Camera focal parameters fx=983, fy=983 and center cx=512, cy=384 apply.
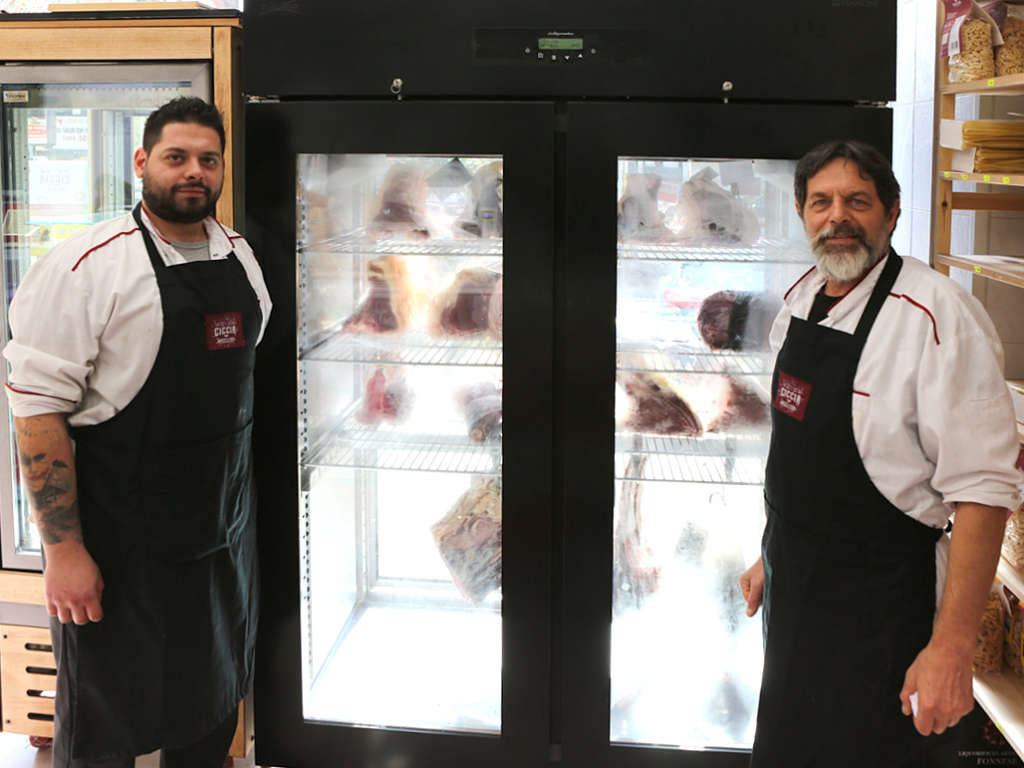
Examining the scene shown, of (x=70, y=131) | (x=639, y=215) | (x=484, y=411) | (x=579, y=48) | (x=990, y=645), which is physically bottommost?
(x=990, y=645)

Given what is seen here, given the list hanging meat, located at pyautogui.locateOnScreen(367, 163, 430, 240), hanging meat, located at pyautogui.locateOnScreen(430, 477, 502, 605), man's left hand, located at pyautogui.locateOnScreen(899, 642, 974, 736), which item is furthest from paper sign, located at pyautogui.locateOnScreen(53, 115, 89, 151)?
man's left hand, located at pyautogui.locateOnScreen(899, 642, 974, 736)

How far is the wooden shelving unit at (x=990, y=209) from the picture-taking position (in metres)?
2.34

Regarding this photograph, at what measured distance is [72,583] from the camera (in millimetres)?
2117

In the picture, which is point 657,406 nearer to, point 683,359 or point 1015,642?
point 683,359

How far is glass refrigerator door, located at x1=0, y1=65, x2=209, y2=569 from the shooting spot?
108 inches

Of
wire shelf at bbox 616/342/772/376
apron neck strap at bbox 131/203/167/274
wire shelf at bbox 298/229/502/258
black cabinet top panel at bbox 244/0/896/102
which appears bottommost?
wire shelf at bbox 616/342/772/376

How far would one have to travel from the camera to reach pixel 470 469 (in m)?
2.64

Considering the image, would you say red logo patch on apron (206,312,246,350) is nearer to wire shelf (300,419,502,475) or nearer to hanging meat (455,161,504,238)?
wire shelf (300,419,502,475)

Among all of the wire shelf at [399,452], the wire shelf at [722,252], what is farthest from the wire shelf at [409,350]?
the wire shelf at [722,252]

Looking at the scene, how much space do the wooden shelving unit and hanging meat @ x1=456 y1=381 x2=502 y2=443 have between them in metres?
1.27

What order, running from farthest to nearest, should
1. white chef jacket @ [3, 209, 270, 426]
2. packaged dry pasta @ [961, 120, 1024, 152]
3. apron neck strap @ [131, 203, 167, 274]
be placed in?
packaged dry pasta @ [961, 120, 1024, 152], apron neck strap @ [131, 203, 167, 274], white chef jacket @ [3, 209, 270, 426]

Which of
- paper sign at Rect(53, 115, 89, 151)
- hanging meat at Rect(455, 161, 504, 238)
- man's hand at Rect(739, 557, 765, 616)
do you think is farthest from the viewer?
paper sign at Rect(53, 115, 89, 151)

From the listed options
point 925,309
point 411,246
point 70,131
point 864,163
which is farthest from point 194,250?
point 925,309

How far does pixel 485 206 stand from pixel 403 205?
0.23m
